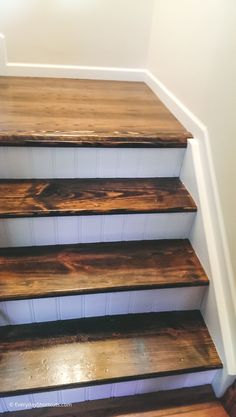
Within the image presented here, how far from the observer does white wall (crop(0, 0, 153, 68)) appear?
1.76m

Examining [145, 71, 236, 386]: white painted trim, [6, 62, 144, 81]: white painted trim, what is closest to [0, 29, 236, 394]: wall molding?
[145, 71, 236, 386]: white painted trim

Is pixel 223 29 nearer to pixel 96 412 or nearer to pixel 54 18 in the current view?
pixel 54 18

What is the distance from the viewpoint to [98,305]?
1091 millimetres

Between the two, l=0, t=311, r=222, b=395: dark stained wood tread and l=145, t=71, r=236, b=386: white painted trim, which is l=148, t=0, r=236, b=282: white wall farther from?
l=0, t=311, r=222, b=395: dark stained wood tread

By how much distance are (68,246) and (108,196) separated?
10.3 inches

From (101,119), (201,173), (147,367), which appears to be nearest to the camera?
(147,367)

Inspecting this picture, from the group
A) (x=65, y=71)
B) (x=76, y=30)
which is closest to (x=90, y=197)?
(x=65, y=71)

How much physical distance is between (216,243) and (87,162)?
0.62 metres

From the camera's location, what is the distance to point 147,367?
3.24ft

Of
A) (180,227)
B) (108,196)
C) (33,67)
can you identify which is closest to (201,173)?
(180,227)

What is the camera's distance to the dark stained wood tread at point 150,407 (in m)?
0.98

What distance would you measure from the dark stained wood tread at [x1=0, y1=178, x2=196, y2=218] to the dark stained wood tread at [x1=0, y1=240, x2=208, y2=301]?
17 cm

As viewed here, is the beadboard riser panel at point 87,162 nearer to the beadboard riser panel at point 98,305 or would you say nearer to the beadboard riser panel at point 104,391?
the beadboard riser panel at point 98,305

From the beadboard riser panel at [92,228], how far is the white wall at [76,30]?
130 centimetres
